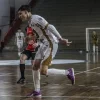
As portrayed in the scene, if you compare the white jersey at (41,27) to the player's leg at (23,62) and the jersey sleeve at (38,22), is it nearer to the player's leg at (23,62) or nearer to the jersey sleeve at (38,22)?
the jersey sleeve at (38,22)

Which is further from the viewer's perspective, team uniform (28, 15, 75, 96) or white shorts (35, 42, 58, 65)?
white shorts (35, 42, 58, 65)

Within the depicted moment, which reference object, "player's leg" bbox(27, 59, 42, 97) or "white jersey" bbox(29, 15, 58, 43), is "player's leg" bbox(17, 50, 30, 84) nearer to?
"player's leg" bbox(27, 59, 42, 97)

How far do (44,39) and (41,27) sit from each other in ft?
0.86

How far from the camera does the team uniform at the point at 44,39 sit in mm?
7785

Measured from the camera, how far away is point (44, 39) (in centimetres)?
796

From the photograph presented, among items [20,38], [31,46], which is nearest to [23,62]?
[31,46]

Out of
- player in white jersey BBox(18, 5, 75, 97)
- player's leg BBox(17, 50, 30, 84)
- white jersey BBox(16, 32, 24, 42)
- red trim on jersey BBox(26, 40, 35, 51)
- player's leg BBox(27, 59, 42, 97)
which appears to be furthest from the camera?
white jersey BBox(16, 32, 24, 42)

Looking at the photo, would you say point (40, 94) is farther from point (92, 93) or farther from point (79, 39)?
point (79, 39)

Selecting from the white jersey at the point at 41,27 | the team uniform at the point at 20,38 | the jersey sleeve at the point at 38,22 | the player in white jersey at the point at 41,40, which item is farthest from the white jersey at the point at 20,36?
the jersey sleeve at the point at 38,22

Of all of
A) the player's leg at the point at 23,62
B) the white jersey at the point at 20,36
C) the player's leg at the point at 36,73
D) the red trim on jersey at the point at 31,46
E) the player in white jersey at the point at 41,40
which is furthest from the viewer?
the white jersey at the point at 20,36

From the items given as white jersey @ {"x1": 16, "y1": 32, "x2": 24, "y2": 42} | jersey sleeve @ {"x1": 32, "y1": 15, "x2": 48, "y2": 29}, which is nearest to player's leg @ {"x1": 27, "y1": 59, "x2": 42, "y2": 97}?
jersey sleeve @ {"x1": 32, "y1": 15, "x2": 48, "y2": 29}

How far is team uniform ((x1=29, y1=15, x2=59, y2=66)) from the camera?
779 centimetres

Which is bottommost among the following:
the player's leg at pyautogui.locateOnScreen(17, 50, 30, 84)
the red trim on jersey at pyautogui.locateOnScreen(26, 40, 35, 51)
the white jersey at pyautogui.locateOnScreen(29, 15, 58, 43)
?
the player's leg at pyautogui.locateOnScreen(17, 50, 30, 84)

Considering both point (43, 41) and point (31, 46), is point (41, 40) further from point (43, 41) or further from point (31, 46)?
point (31, 46)
